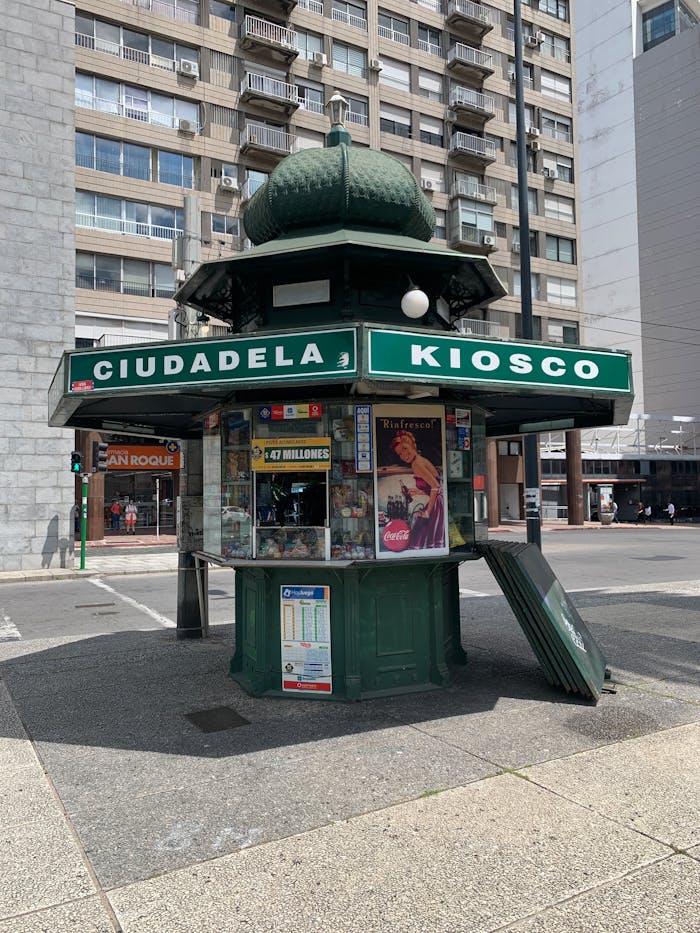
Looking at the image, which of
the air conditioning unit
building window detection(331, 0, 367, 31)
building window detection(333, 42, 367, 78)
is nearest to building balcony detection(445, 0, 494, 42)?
building window detection(331, 0, 367, 31)

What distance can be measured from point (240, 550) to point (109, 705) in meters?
2.02

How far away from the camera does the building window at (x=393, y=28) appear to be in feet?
129

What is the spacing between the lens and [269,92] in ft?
113

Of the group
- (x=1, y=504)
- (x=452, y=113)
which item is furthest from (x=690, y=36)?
(x=1, y=504)

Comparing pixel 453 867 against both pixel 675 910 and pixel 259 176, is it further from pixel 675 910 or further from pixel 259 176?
pixel 259 176

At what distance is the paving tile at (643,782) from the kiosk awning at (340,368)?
3.08 metres

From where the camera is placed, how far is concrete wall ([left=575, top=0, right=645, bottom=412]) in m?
65.6

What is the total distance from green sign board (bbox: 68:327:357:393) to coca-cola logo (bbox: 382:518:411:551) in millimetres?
1855

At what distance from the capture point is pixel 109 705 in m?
7.16

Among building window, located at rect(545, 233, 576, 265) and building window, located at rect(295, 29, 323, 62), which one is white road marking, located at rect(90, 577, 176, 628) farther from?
building window, located at rect(545, 233, 576, 265)

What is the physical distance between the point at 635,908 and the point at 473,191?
139 feet

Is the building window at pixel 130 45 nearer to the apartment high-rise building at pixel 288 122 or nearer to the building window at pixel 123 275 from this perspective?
the apartment high-rise building at pixel 288 122

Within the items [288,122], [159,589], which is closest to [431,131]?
[288,122]

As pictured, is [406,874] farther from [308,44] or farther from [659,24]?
[659,24]
